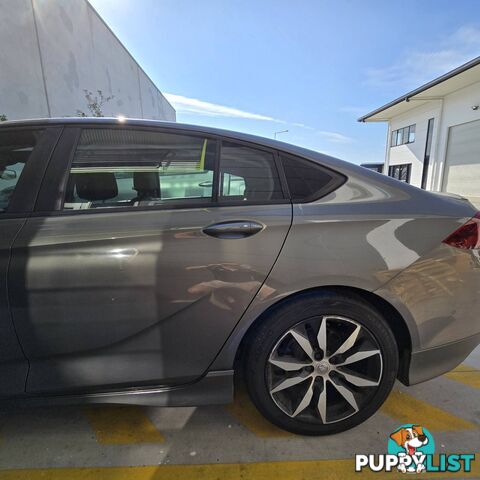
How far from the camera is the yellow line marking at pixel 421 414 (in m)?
1.82

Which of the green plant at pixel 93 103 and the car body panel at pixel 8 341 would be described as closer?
the car body panel at pixel 8 341

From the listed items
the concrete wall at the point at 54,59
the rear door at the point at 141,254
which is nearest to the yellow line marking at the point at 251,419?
the rear door at the point at 141,254

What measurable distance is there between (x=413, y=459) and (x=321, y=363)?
2.30 ft

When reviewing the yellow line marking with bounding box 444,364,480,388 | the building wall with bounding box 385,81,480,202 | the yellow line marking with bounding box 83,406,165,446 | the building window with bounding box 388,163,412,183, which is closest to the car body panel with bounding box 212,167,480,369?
the yellow line marking with bounding box 83,406,165,446

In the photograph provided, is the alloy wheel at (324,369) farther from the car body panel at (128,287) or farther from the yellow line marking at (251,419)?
the car body panel at (128,287)

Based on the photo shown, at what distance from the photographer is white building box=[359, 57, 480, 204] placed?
15654 millimetres

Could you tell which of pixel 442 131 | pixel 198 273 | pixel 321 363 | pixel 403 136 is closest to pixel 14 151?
pixel 198 273

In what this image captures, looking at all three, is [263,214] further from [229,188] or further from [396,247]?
[396,247]

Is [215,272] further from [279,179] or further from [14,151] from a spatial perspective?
[14,151]

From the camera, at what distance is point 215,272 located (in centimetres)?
144

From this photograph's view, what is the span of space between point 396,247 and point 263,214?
2.20 ft

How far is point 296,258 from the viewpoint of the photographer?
4.82ft

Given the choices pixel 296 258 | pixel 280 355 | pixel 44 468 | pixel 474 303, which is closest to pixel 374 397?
pixel 280 355

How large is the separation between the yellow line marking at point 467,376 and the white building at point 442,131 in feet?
50.3
